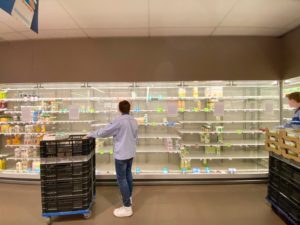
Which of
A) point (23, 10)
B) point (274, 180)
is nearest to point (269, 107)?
point (274, 180)

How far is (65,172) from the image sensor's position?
269 cm

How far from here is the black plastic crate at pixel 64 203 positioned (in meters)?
2.68

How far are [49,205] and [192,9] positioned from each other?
3561 millimetres

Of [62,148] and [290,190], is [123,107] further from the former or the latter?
[290,190]

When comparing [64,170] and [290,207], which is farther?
[64,170]

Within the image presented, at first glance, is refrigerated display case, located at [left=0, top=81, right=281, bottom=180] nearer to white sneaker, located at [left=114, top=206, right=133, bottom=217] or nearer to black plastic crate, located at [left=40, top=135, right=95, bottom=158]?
white sneaker, located at [left=114, top=206, right=133, bottom=217]

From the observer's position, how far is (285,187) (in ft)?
8.64

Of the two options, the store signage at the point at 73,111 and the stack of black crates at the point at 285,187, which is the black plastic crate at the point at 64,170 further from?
the stack of black crates at the point at 285,187

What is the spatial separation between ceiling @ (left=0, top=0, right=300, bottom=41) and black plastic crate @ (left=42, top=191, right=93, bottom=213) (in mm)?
2789

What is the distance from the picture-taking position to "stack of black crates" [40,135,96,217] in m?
2.66

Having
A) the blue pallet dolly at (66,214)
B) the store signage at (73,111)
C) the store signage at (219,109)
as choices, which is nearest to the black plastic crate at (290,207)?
the store signage at (219,109)

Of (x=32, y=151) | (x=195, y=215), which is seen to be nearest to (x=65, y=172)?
(x=195, y=215)

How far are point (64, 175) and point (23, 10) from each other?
203cm

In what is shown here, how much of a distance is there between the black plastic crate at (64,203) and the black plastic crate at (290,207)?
9.02 feet
